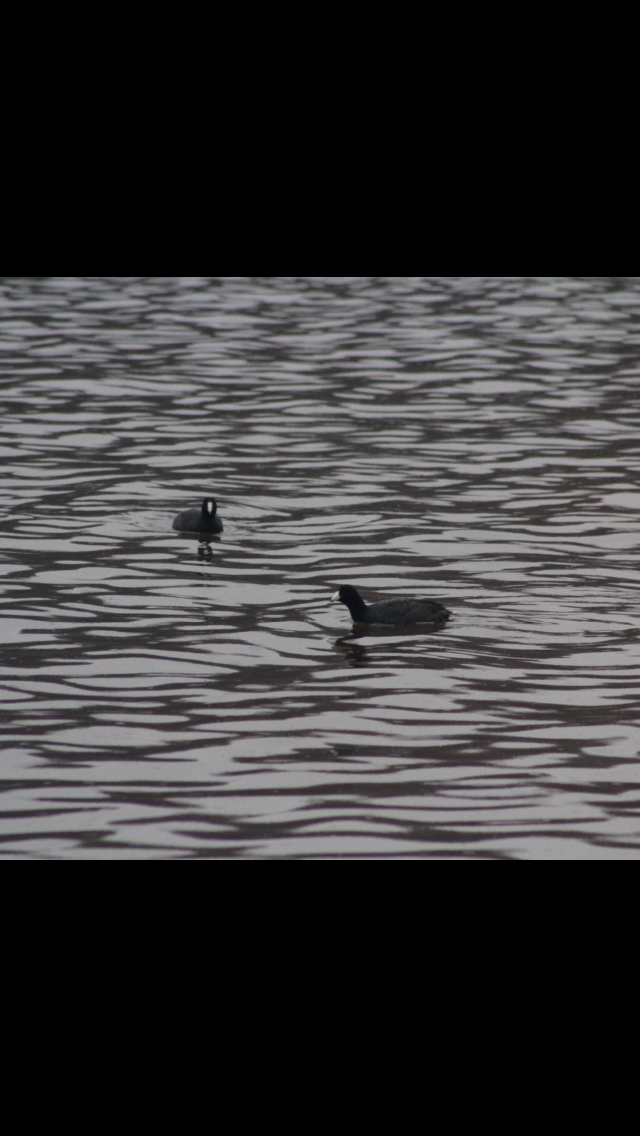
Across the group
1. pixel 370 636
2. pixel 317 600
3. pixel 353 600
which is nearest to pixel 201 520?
pixel 317 600

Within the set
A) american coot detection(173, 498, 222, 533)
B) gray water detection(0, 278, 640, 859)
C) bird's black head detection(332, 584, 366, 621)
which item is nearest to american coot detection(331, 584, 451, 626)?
bird's black head detection(332, 584, 366, 621)

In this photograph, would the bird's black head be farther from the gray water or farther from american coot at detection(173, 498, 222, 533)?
american coot at detection(173, 498, 222, 533)

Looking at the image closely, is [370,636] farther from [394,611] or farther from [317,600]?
[317,600]

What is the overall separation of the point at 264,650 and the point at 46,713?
2220 mm

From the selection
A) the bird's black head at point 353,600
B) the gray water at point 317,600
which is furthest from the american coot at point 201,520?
the bird's black head at point 353,600

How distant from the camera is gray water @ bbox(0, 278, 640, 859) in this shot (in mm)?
9656

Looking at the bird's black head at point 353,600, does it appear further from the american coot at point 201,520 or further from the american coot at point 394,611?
the american coot at point 201,520

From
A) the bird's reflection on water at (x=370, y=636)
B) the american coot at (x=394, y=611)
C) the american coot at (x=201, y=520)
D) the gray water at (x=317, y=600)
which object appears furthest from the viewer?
the american coot at (x=201, y=520)

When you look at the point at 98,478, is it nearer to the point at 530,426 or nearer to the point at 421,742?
the point at 530,426

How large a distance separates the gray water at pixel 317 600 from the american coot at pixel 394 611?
0.47 ft

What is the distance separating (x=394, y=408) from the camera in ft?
82.2

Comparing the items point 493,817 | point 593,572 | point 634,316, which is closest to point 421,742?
point 493,817

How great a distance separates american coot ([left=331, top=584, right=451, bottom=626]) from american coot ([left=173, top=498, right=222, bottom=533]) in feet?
11.7

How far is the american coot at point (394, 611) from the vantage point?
A: 1342cm
